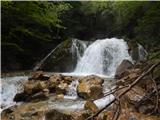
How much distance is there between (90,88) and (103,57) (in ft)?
23.8

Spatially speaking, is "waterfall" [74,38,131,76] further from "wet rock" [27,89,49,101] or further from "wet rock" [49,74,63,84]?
"wet rock" [27,89,49,101]

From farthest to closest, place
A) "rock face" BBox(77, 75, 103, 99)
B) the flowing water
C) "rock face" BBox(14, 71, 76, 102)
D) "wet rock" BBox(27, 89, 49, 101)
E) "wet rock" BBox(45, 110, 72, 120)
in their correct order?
the flowing water
"rock face" BBox(14, 71, 76, 102)
"wet rock" BBox(27, 89, 49, 101)
"rock face" BBox(77, 75, 103, 99)
"wet rock" BBox(45, 110, 72, 120)

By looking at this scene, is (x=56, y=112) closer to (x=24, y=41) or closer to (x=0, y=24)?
(x=0, y=24)

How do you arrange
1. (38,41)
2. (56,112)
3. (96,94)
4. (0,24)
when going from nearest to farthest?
(56,112), (96,94), (0,24), (38,41)

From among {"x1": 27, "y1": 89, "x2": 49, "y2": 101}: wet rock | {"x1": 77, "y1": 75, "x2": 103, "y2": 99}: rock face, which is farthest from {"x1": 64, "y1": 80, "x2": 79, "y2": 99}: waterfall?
{"x1": 27, "y1": 89, "x2": 49, "y2": 101}: wet rock

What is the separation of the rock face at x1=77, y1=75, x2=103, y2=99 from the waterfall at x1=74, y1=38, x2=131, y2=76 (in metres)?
5.45

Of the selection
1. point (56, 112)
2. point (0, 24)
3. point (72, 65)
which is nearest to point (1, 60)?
point (0, 24)

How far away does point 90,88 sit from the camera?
36.9ft

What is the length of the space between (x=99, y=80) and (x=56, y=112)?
169 inches

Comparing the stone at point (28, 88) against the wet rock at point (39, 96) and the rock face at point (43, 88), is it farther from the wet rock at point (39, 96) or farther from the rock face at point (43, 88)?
the wet rock at point (39, 96)

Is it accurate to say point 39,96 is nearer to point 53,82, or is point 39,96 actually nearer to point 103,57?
point 53,82

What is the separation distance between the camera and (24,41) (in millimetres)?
20219

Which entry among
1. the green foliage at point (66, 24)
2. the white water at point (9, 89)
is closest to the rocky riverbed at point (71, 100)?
the white water at point (9, 89)

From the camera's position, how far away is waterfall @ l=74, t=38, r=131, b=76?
17.8 meters
